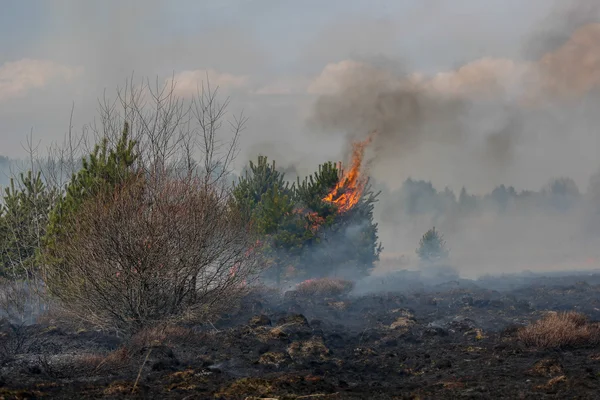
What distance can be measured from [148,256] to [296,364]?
450 centimetres

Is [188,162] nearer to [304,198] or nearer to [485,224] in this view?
[304,198]

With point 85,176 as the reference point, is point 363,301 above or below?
below

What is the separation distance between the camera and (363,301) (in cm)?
3247

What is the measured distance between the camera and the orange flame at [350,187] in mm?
39688

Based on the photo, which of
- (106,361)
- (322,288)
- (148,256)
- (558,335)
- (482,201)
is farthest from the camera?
(482,201)

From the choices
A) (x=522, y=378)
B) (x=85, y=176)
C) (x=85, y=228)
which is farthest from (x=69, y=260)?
(x=522, y=378)

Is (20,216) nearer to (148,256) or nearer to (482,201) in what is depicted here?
(148,256)

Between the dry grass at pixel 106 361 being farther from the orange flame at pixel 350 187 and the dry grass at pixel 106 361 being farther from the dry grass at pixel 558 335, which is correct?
the orange flame at pixel 350 187

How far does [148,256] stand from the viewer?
13.1 m

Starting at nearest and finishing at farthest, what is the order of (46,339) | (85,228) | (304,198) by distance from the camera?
1. (85,228)
2. (46,339)
3. (304,198)

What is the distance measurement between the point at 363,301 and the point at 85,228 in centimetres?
2199

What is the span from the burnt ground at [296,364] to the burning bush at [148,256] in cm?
114

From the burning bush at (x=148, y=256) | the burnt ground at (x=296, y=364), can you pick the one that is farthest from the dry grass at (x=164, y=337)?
the burning bush at (x=148, y=256)

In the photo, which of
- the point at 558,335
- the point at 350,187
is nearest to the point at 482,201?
the point at 350,187
